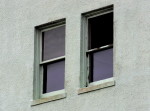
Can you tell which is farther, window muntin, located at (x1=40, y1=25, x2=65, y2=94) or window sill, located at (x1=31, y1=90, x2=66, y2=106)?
window muntin, located at (x1=40, y1=25, x2=65, y2=94)

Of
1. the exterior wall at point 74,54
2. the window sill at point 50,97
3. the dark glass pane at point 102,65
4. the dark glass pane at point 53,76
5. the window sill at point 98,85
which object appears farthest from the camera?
the dark glass pane at point 53,76

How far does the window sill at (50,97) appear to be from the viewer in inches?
975

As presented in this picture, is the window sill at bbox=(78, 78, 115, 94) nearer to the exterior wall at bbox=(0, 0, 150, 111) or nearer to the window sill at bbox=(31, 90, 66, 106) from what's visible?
the exterior wall at bbox=(0, 0, 150, 111)

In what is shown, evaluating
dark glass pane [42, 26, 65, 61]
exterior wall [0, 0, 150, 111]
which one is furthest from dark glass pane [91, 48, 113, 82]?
dark glass pane [42, 26, 65, 61]

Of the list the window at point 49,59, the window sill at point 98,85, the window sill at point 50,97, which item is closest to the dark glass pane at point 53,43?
the window at point 49,59

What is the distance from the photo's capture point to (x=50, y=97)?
984 inches

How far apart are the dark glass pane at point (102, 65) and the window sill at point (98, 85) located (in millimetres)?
162

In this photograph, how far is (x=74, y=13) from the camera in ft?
82.6

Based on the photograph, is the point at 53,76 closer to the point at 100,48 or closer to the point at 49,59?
the point at 49,59

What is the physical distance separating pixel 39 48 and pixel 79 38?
4.98 ft

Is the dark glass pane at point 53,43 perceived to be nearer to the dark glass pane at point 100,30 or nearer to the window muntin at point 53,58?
the window muntin at point 53,58

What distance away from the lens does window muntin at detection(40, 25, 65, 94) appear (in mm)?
25500

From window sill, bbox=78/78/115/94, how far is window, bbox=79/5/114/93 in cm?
5

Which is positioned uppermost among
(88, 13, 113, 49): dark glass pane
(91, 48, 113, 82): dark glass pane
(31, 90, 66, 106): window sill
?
(88, 13, 113, 49): dark glass pane
